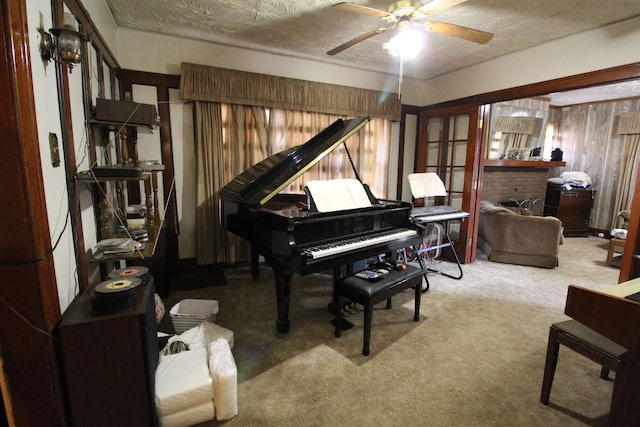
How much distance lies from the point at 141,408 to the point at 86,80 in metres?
1.88

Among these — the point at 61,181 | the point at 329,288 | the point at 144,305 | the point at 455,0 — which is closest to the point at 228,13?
the point at 455,0

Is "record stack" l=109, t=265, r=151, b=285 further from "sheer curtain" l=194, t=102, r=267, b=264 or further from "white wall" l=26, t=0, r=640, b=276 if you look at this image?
"sheer curtain" l=194, t=102, r=267, b=264

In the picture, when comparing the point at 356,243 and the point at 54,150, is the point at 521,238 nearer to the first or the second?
the point at 356,243

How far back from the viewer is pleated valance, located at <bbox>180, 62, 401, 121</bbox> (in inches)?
127

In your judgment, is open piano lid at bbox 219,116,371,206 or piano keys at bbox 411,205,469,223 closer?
open piano lid at bbox 219,116,371,206

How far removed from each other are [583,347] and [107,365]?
2.26m

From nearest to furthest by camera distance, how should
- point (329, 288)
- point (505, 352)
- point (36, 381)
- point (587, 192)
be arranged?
point (36, 381), point (505, 352), point (329, 288), point (587, 192)

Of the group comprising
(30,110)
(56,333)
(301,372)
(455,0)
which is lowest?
(301,372)

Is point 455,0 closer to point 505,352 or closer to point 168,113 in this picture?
point 505,352

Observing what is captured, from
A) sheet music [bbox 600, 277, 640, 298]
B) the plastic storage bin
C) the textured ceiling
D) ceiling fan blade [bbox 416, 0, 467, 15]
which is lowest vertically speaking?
the plastic storage bin

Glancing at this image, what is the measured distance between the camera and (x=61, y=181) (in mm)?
1403

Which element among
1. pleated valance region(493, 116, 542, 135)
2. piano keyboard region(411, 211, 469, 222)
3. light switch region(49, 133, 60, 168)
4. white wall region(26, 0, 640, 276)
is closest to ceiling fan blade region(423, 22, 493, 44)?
white wall region(26, 0, 640, 276)

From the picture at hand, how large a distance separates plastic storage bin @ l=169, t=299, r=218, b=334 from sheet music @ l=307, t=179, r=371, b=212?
1168 mm

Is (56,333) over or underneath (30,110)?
underneath
